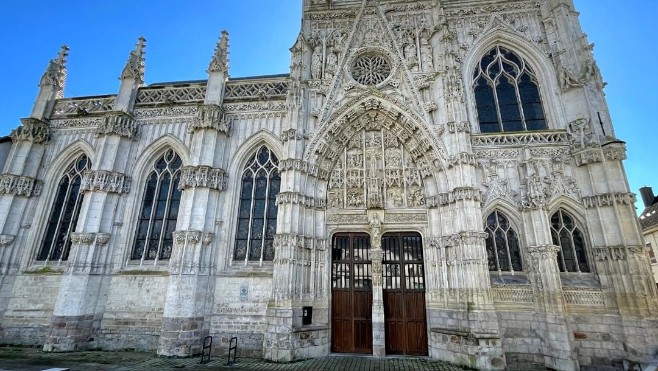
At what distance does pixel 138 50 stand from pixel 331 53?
977 centimetres

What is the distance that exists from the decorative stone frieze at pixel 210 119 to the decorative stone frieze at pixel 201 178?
180 centimetres

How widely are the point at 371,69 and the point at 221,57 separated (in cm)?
717

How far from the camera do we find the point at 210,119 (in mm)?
12859

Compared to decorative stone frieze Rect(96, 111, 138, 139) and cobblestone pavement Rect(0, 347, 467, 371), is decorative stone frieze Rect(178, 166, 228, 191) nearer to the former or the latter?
decorative stone frieze Rect(96, 111, 138, 139)

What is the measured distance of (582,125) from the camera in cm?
1162

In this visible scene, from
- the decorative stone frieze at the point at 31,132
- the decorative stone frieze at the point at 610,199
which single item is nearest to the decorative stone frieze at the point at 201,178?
the decorative stone frieze at the point at 31,132

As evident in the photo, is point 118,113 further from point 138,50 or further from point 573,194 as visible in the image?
point 573,194

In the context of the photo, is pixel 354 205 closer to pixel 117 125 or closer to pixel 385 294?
pixel 385 294

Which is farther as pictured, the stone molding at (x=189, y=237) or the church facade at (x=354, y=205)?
the stone molding at (x=189, y=237)

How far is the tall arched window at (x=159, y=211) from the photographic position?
1298cm

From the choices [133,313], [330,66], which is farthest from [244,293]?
[330,66]

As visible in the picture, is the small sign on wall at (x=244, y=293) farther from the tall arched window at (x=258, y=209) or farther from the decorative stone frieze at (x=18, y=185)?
the decorative stone frieze at (x=18, y=185)

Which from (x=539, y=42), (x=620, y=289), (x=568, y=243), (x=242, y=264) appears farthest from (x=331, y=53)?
(x=620, y=289)

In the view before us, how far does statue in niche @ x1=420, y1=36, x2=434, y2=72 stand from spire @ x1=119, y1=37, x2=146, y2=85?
13577mm
